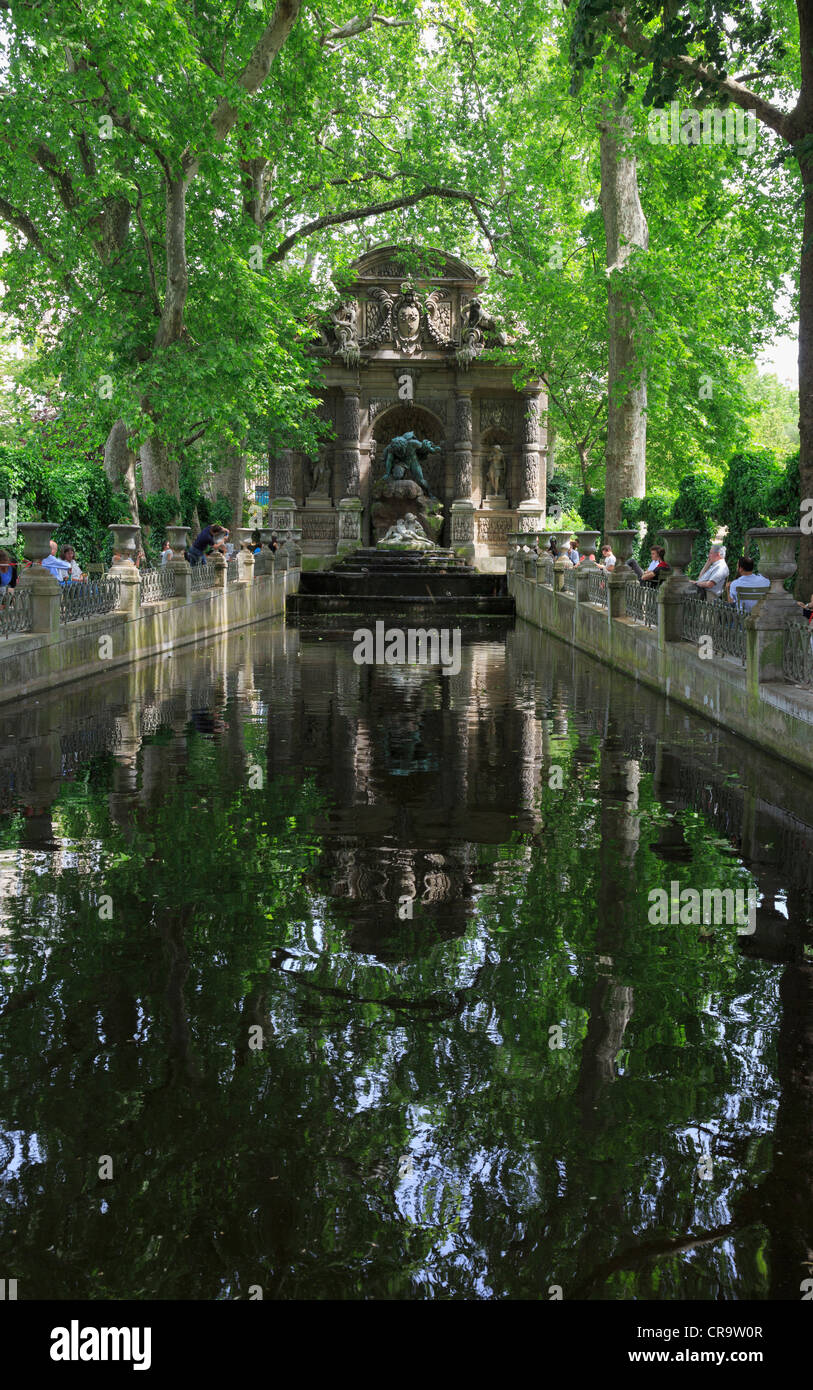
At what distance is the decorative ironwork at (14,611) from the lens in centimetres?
1392

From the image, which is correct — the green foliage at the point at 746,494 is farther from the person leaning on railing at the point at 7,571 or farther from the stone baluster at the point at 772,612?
the person leaning on railing at the point at 7,571

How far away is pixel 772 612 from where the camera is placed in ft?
36.7

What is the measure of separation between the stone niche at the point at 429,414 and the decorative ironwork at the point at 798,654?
31.3 meters

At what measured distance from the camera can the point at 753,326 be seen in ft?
112

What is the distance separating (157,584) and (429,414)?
25610 mm

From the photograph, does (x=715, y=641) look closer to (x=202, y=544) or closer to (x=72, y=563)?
(x=72, y=563)

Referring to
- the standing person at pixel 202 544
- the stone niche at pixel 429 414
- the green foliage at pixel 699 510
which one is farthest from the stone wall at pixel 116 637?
the stone niche at pixel 429 414

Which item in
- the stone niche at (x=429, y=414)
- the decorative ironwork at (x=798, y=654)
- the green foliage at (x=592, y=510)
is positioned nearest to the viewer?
the decorative ironwork at (x=798, y=654)

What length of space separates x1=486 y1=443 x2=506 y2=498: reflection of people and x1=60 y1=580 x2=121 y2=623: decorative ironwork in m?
27.3

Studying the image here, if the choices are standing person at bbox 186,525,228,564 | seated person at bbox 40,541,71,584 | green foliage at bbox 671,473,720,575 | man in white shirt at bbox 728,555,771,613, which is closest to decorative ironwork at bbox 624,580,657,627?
man in white shirt at bbox 728,555,771,613

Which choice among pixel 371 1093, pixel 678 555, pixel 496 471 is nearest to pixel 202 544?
pixel 678 555
